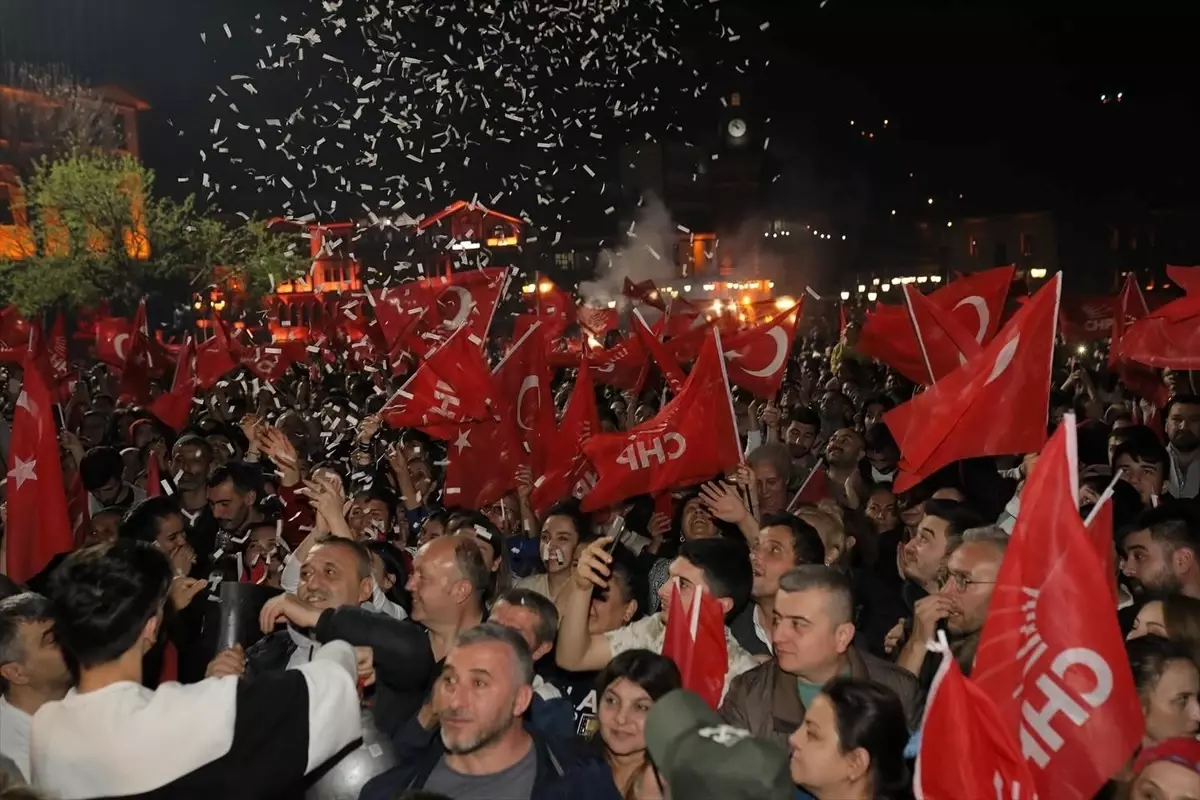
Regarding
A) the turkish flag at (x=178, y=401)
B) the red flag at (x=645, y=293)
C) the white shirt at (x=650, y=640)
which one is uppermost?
the white shirt at (x=650, y=640)

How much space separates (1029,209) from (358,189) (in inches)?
1297

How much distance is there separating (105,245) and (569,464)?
3981 centimetres

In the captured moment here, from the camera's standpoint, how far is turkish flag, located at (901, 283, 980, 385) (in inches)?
320

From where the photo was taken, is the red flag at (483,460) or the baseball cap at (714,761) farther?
the red flag at (483,460)

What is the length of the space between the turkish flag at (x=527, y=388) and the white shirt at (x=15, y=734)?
18.2ft

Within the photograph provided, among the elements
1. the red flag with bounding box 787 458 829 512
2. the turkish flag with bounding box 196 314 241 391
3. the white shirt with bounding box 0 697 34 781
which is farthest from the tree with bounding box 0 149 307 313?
the white shirt with bounding box 0 697 34 781

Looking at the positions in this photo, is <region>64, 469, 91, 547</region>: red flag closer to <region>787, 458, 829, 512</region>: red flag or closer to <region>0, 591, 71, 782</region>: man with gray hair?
<region>0, 591, 71, 782</region>: man with gray hair

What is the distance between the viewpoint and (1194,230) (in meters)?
42.7

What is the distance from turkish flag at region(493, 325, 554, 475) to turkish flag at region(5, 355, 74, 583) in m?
3.46

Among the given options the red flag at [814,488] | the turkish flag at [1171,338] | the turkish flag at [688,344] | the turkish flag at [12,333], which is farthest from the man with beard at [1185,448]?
the turkish flag at [12,333]

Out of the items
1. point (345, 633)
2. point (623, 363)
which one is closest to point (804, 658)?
point (345, 633)

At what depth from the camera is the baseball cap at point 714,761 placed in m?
2.83

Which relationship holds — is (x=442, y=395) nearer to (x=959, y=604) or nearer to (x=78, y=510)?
(x=78, y=510)

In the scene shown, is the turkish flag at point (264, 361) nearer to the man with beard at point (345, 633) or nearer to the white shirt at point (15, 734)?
the man with beard at point (345, 633)
